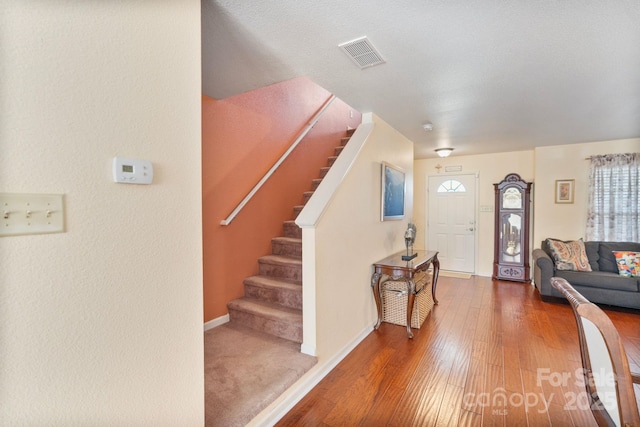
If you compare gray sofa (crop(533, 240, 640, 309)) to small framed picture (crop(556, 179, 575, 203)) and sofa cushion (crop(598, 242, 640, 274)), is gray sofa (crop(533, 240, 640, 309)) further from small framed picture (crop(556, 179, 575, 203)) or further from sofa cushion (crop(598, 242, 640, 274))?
small framed picture (crop(556, 179, 575, 203))

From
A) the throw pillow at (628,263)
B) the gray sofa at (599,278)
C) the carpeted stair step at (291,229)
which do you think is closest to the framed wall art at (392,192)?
the carpeted stair step at (291,229)

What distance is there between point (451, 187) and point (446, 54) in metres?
4.21

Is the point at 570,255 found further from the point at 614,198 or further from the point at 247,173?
the point at 247,173

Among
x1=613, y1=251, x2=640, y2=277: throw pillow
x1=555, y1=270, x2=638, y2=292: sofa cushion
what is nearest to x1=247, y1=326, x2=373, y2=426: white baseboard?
x1=555, y1=270, x2=638, y2=292: sofa cushion

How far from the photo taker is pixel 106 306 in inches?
38.4

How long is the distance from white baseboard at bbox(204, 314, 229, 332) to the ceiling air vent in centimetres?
247

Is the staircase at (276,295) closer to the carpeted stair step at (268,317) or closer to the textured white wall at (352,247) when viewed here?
the carpeted stair step at (268,317)

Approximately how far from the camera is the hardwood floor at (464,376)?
68.3 inches

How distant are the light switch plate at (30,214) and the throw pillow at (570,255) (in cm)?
515

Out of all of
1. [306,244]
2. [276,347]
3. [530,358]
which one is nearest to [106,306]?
[306,244]

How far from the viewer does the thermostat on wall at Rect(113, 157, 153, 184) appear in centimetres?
99

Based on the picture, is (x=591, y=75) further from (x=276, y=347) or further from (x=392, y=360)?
(x=276, y=347)


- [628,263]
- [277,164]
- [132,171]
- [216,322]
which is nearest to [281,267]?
[216,322]

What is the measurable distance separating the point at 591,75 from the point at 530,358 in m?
2.33
